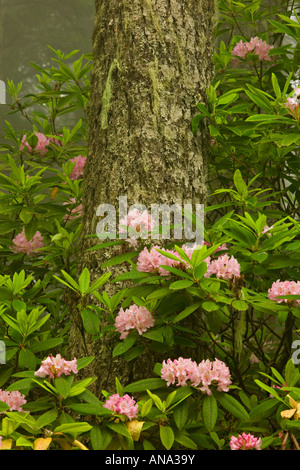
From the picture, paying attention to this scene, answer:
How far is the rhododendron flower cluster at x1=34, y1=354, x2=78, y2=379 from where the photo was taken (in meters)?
1.46

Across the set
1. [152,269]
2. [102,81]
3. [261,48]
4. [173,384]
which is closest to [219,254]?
[152,269]

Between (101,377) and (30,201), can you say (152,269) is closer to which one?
(101,377)

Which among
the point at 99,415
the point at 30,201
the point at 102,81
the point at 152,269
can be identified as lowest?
the point at 99,415

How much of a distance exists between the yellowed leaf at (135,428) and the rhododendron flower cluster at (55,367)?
0.20 meters

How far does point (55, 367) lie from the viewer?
146 centimetres

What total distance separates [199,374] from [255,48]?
5.23 feet

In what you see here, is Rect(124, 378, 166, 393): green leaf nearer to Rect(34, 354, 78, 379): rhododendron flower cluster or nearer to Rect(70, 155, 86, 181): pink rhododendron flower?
Rect(34, 354, 78, 379): rhododendron flower cluster

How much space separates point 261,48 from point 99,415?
1746 millimetres

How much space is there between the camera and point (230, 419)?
1.75m

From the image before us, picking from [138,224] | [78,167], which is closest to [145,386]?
[138,224]

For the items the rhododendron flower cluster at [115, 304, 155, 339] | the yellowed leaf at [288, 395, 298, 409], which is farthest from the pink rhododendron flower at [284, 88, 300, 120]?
the yellowed leaf at [288, 395, 298, 409]

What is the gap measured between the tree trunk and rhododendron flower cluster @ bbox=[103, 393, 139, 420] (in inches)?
16.7

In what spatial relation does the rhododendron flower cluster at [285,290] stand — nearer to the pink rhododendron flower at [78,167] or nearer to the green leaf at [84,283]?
the green leaf at [84,283]

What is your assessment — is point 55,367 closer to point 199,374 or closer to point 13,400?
point 13,400
